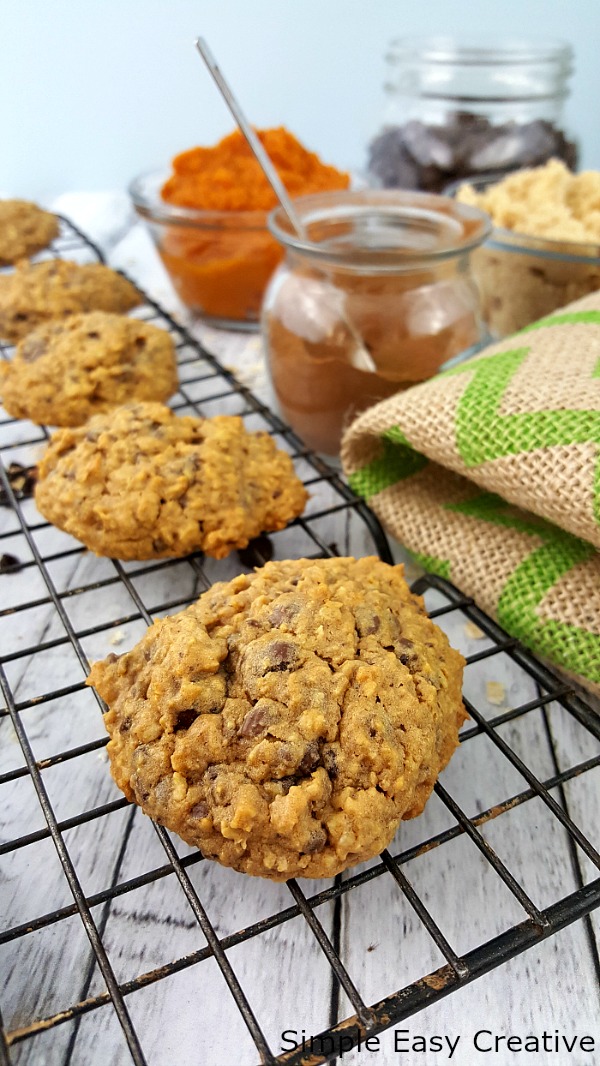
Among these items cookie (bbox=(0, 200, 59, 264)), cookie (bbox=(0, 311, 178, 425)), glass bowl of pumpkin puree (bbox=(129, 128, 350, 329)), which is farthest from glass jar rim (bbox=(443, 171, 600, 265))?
cookie (bbox=(0, 200, 59, 264))

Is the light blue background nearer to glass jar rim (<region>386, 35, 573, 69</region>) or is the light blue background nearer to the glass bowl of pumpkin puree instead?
glass jar rim (<region>386, 35, 573, 69</region>)

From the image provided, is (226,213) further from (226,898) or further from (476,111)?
(226,898)

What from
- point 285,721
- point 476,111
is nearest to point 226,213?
point 476,111

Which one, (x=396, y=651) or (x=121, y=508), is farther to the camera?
(x=121, y=508)

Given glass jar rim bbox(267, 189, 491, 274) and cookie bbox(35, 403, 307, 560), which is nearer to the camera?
cookie bbox(35, 403, 307, 560)

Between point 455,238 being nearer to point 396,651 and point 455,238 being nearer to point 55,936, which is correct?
point 396,651

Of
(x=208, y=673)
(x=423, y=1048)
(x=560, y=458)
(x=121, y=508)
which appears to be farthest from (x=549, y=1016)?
(x=121, y=508)
